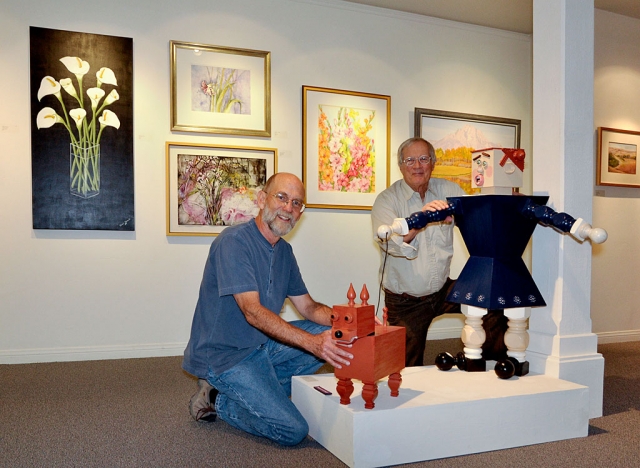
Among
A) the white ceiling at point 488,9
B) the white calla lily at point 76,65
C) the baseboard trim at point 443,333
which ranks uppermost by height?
the white ceiling at point 488,9

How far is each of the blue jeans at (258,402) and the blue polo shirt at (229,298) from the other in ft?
0.17

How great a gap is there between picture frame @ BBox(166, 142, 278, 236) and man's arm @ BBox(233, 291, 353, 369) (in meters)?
2.02

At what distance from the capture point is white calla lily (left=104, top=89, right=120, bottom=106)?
13.7 ft

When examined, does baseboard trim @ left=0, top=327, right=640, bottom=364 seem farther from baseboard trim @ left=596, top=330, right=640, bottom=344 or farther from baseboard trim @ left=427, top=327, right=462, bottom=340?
baseboard trim @ left=596, top=330, right=640, bottom=344

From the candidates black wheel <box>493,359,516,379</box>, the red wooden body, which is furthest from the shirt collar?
the red wooden body

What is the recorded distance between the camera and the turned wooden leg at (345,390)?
217 centimetres

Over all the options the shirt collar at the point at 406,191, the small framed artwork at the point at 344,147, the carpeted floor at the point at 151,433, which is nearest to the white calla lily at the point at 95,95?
the small framed artwork at the point at 344,147

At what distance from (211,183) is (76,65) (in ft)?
4.04

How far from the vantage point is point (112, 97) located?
4176 mm

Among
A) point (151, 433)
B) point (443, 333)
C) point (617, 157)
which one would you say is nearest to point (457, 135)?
point (617, 157)

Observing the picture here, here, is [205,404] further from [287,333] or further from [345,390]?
[345,390]

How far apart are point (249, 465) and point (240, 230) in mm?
978

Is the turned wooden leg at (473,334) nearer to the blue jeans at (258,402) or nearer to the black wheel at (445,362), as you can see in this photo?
the black wheel at (445,362)

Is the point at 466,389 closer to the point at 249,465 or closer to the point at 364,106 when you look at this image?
the point at 249,465
